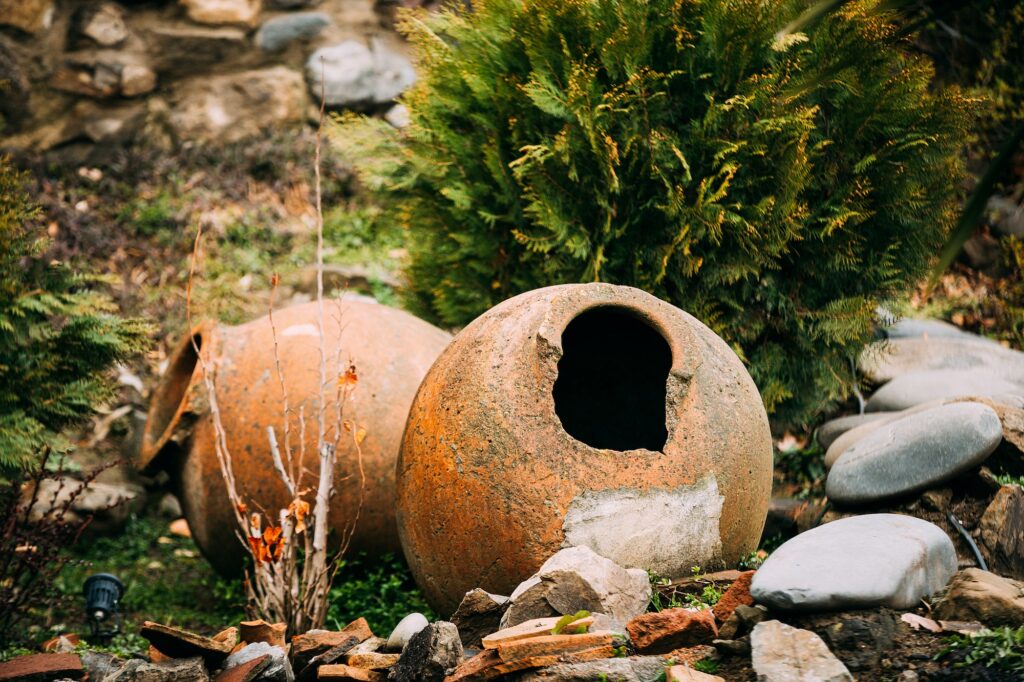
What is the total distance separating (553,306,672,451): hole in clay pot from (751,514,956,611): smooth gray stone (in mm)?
1210

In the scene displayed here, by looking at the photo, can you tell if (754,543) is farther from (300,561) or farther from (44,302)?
(44,302)

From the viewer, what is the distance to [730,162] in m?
4.38

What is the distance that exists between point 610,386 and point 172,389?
2.37m

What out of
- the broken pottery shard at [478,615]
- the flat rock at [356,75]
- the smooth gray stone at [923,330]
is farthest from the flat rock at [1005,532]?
the flat rock at [356,75]

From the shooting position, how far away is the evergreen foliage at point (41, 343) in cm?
422

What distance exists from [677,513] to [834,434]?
7.71 feet

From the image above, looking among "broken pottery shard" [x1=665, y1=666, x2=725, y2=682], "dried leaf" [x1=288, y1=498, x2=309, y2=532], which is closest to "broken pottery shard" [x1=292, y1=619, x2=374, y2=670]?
"dried leaf" [x1=288, y1=498, x2=309, y2=532]

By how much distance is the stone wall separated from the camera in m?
8.14

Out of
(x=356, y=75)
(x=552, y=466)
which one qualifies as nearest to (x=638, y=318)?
(x=552, y=466)

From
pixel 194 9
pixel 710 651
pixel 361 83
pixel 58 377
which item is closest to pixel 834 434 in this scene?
pixel 710 651

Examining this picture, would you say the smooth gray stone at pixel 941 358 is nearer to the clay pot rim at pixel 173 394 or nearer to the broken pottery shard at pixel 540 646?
the broken pottery shard at pixel 540 646

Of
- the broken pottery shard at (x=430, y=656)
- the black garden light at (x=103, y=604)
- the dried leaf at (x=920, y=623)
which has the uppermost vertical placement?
the dried leaf at (x=920, y=623)

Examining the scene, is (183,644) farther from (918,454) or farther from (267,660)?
(918,454)

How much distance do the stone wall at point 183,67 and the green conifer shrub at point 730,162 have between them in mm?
4517
